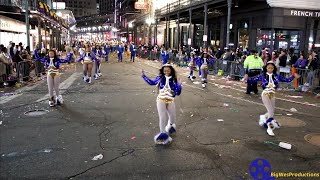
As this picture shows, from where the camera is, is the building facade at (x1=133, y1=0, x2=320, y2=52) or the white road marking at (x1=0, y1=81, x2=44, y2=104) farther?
the building facade at (x1=133, y1=0, x2=320, y2=52)

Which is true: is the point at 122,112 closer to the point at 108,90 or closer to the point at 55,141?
the point at 55,141

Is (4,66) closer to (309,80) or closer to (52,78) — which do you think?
(52,78)

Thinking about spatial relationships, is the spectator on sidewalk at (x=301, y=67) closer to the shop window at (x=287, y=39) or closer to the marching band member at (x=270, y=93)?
the marching band member at (x=270, y=93)

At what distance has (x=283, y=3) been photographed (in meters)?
22.6

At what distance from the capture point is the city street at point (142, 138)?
17.8 feet

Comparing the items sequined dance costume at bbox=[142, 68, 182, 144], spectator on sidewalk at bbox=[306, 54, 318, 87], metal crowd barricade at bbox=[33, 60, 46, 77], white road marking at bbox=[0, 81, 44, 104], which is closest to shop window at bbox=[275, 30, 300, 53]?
spectator on sidewalk at bbox=[306, 54, 318, 87]

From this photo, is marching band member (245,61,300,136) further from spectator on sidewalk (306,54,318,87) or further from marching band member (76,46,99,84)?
→ marching band member (76,46,99,84)

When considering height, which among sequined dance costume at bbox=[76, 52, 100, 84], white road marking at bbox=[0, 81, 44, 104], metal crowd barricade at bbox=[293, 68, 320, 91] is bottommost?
white road marking at bbox=[0, 81, 44, 104]

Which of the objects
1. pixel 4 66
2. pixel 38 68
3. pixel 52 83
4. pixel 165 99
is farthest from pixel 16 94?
pixel 165 99

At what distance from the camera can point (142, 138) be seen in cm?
710

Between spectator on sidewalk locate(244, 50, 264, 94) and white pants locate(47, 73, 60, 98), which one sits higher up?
spectator on sidewalk locate(244, 50, 264, 94)

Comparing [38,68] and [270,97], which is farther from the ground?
[38,68]

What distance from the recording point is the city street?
5.42 m

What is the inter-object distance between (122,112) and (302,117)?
17.0 feet
